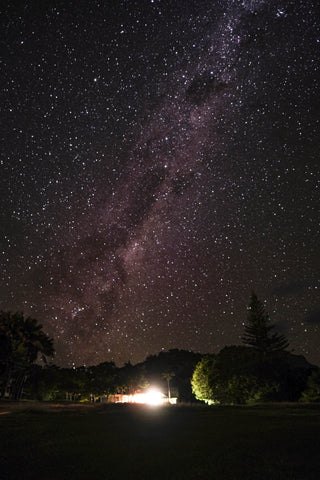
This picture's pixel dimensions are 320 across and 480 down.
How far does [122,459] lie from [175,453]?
1.33 metres

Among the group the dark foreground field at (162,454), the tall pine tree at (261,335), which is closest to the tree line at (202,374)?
the tall pine tree at (261,335)

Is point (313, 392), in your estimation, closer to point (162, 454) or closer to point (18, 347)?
point (18, 347)

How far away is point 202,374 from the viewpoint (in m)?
54.2

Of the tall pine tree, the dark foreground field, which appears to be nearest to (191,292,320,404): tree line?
the tall pine tree

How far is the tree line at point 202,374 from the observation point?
44.8 metres

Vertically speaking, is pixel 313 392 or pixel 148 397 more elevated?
pixel 148 397

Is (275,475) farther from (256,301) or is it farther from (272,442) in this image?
(256,301)

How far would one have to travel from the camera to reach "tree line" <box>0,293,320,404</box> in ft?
147

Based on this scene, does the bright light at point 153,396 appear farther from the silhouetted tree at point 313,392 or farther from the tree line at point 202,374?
the silhouetted tree at point 313,392

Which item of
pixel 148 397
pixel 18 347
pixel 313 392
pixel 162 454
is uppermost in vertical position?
pixel 18 347

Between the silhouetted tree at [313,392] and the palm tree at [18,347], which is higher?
the palm tree at [18,347]

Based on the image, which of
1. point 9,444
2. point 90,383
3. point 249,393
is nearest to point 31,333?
point 90,383

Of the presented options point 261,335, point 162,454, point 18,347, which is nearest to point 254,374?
point 261,335

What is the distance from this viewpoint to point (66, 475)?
6.97m
